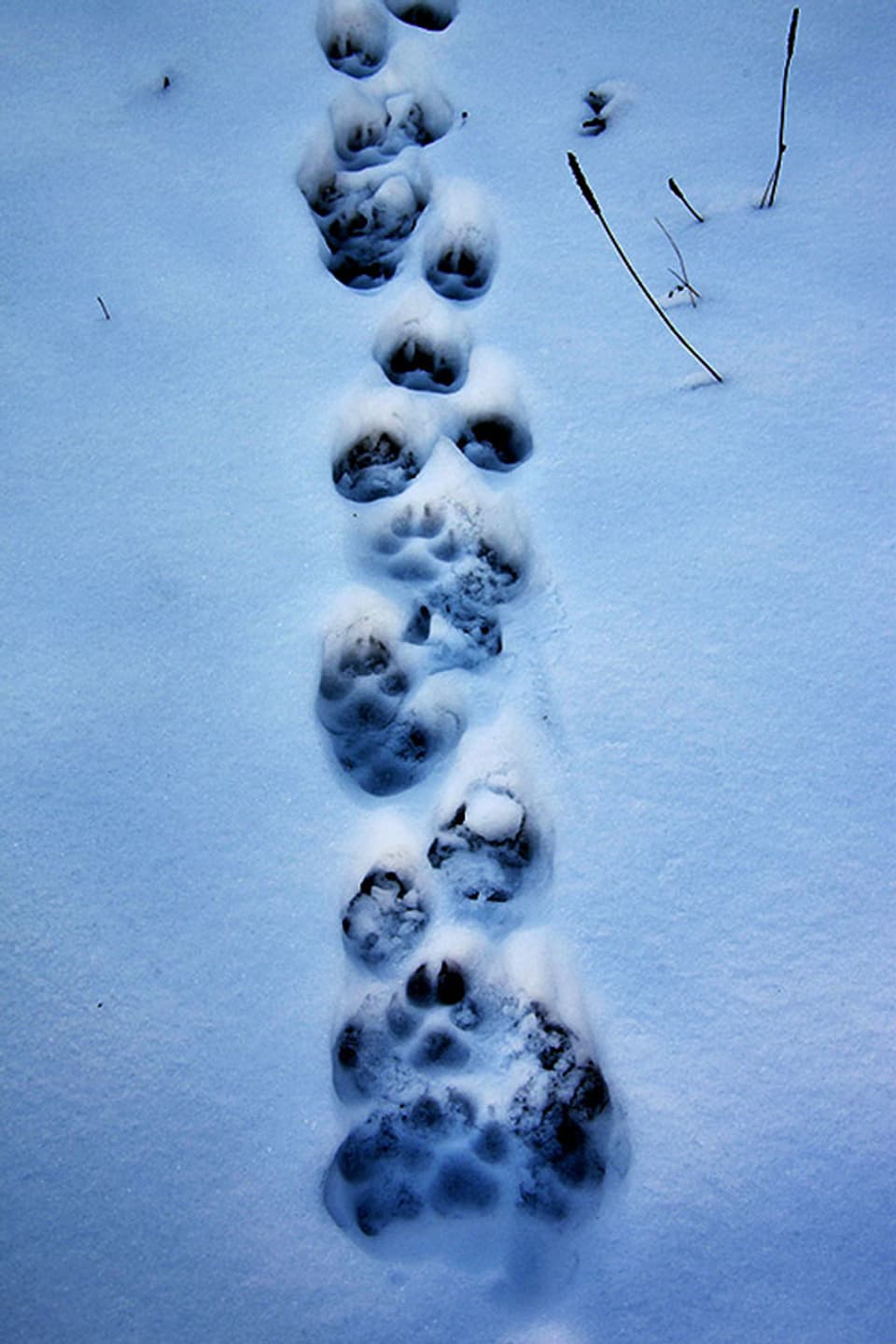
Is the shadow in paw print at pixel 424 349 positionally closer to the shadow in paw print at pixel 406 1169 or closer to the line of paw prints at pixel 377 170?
the line of paw prints at pixel 377 170

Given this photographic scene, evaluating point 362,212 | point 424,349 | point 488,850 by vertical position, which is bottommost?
Result: point 488,850

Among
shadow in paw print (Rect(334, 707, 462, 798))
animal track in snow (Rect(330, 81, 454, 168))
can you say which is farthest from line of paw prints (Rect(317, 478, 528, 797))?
animal track in snow (Rect(330, 81, 454, 168))

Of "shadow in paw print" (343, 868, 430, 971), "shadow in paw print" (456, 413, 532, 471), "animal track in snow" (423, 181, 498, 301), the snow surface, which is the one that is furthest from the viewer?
"animal track in snow" (423, 181, 498, 301)

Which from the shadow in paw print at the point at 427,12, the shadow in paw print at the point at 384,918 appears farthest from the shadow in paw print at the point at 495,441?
the shadow in paw print at the point at 427,12

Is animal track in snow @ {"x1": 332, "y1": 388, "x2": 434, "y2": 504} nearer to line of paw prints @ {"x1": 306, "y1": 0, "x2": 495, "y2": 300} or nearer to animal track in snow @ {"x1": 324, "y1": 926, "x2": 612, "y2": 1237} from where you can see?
line of paw prints @ {"x1": 306, "y1": 0, "x2": 495, "y2": 300}

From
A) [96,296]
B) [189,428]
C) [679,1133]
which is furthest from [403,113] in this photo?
[679,1133]

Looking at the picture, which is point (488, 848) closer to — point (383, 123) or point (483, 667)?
point (483, 667)

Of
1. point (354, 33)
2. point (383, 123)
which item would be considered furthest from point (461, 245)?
point (354, 33)
